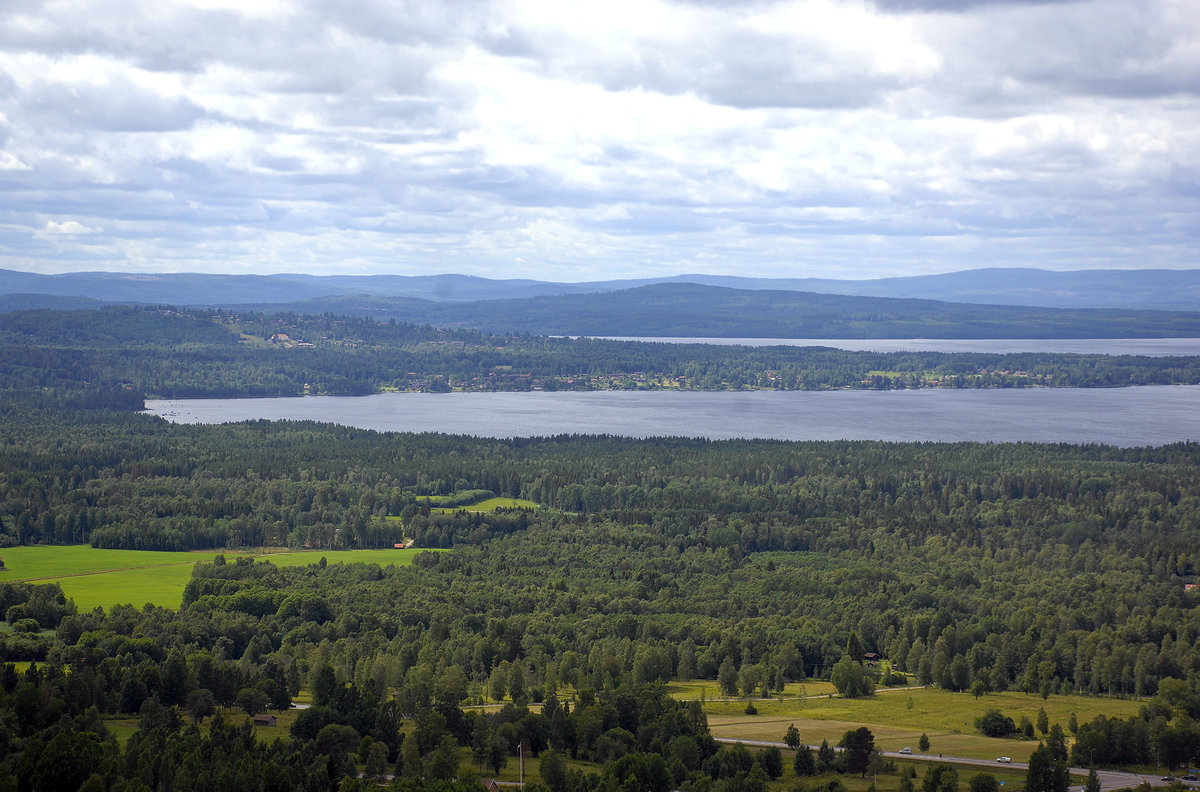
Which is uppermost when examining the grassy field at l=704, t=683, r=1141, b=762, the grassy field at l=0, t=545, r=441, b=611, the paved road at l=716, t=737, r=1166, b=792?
the paved road at l=716, t=737, r=1166, b=792

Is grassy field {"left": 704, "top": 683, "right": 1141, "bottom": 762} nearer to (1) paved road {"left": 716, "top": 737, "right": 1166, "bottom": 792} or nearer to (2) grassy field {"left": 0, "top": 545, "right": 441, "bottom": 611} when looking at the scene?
(1) paved road {"left": 716, "top": 737, "right": 1166, "bottom": 792}

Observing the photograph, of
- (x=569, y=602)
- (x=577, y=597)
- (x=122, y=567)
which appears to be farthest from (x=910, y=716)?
(x=122, y=567)

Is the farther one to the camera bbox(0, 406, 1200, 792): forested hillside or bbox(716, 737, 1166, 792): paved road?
bbox(0, 406, 1200, 792): forested hillside

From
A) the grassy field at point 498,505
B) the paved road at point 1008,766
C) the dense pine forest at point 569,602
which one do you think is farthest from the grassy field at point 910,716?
the grassy field at point 498,505

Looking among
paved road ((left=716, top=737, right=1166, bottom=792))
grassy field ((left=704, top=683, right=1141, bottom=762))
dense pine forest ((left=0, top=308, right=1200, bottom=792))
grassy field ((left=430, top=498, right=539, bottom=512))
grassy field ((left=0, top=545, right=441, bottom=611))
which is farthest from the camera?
grassy field ((left=430, top=498, right=539, bottom=512))

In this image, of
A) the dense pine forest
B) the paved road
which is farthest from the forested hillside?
the paved road

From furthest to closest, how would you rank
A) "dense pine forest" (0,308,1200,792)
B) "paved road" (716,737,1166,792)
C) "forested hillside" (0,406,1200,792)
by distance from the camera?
"forested hillside" (0,406,1200,792)
"dense pine forest" (0,308,1200,792)
"paved road" (716,737,1166,792)

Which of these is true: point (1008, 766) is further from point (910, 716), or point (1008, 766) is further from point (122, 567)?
point (122, 567)

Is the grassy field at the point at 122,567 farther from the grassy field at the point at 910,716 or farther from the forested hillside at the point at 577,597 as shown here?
the grassy field at the point at 910,716
